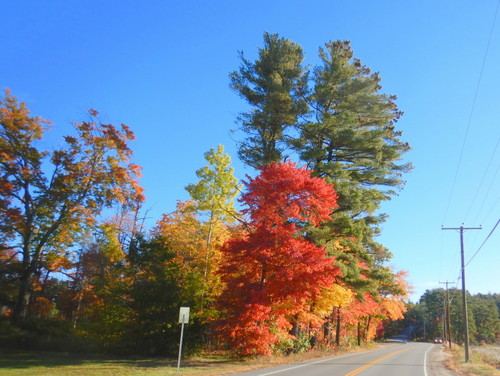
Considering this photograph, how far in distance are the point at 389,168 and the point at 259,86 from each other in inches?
457

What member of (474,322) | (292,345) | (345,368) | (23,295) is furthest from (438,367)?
(474,322)

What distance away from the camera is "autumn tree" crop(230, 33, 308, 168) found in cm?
2581

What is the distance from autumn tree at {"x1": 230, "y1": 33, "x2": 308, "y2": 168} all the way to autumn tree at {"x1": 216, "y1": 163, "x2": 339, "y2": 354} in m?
6.24

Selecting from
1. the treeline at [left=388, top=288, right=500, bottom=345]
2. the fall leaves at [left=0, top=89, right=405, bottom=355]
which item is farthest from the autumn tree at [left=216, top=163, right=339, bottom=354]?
the treeline at [left=388, top=288, right=500, bottom=345]

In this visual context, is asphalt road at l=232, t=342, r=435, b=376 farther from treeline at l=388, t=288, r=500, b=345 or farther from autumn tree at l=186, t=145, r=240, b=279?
treeline at l=388, t=288, r=500, b=345

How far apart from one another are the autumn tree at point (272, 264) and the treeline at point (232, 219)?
0.25 ft

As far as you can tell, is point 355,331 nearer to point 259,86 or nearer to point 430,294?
point 259,86

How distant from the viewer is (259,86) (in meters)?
26.9

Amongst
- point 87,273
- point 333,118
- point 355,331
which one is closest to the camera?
point 333,118

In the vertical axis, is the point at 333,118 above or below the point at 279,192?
above

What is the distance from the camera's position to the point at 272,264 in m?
19.4

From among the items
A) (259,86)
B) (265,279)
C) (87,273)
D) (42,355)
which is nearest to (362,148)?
(259,86)

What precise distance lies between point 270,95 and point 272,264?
11853mm

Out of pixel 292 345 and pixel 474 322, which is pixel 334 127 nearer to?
pixel 292 345
